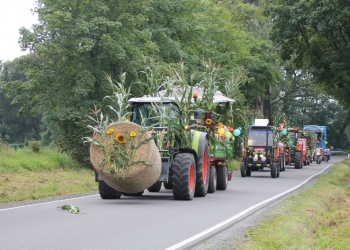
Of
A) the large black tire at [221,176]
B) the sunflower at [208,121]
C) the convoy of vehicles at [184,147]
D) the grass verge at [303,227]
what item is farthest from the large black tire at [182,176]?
the large black tire at [221,176]

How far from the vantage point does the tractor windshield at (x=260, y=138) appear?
3556 centimetres

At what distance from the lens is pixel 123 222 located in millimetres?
12930

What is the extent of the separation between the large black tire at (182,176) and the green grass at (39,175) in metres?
4.50

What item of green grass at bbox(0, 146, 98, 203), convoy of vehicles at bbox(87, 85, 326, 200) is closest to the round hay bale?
convoy of vehicles at bbox(87, 85, 326, 200)

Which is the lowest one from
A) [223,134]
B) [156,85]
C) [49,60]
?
[223,134]

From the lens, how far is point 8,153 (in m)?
27.0

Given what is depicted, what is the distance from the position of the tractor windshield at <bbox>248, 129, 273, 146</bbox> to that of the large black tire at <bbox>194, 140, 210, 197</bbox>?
1536 cm

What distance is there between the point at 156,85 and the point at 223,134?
2584 millimetres

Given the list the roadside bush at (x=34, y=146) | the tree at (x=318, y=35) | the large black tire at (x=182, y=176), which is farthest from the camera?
the tree at (x=318, y=35)

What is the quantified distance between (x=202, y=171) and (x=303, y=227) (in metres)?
5.91

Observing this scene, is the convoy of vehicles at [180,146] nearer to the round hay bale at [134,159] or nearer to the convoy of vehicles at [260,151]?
the round hay bale at [134,159]

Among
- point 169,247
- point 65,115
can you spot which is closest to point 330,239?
point 169,247

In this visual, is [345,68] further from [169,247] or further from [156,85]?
[169,247]

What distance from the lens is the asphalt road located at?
1041cm
